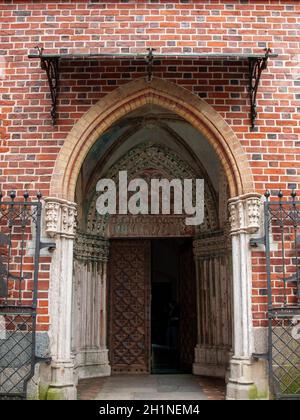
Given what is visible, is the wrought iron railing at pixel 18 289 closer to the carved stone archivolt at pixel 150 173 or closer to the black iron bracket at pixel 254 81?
the carved stone archivolt at pixel 150 173

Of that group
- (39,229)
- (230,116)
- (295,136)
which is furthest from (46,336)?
(295,136)

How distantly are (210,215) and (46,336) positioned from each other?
147 inches

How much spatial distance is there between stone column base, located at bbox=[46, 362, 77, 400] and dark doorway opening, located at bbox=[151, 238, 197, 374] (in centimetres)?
319

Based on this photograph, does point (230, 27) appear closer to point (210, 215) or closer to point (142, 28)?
point (142, 28)

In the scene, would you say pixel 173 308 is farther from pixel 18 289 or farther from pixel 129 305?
pixel 18 289

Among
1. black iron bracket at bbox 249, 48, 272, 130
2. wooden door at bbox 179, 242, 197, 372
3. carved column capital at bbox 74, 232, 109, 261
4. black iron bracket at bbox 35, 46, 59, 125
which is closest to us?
black iron bracket at bbox 35, 46, 59, 125

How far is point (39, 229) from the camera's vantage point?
550cm

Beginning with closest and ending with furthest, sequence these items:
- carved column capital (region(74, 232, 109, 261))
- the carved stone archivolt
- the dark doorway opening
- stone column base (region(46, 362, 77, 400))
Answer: stone column base (region(46, 362, 77, 400)), carved column capital (region(74, 232, 109, 261)), the carved stone archivolt, the dark doorway opening

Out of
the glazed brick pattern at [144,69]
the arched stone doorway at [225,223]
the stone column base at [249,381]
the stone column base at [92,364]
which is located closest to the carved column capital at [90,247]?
the arched stone doorway at [225,223]

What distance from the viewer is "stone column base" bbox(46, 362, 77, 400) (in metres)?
5.24

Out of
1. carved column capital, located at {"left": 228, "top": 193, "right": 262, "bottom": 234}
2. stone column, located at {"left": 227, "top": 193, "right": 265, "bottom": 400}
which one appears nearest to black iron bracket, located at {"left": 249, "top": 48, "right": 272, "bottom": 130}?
carved column capital, located at {"left": 228, "top": 193, "right": 262, "bottom": 234}

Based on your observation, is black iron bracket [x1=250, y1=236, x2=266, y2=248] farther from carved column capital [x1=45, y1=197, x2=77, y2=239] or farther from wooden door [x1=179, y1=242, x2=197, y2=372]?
wooden door [x1=179, y1=242, x2=197, y2=372]

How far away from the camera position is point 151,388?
661cm

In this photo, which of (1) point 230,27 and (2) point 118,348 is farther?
(2) point 118,348
